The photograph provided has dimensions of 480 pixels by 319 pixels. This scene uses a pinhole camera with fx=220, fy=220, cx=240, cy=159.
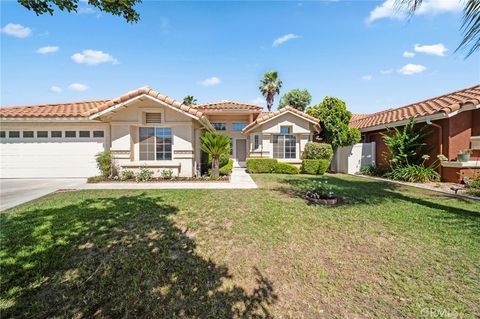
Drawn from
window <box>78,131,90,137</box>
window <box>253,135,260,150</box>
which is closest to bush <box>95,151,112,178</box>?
window <box>78,131,90,137</box>

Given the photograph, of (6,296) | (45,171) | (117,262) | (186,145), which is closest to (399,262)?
(117,262)

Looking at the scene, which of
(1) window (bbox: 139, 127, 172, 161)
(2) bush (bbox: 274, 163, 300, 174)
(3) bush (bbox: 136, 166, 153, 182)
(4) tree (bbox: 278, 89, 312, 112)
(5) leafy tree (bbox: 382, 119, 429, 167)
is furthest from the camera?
(4) tree (bbox: 278, 89, 312, 112)

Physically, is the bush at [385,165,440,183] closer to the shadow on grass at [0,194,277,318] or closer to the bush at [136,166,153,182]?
the shadow on grass at [0,194,277,318]

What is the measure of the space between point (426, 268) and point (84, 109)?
650 inches

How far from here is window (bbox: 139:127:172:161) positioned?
39.3 feet

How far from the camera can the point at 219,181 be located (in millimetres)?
11719

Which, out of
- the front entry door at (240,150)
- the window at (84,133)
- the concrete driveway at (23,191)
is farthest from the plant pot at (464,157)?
the window at (84,133)

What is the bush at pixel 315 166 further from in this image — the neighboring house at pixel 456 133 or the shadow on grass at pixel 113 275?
the shadow on grass at pixel 113 275

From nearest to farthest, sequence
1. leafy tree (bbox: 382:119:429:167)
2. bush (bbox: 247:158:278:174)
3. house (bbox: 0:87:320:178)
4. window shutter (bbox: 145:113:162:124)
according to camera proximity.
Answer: house (bbox: 0:87:320:178)
window shutter (bbox: 145:113:162:124)
leafy tree (bbox: 382:119:429:167)
bush (bbox: 247:158:278:174)

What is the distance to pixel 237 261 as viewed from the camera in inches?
150

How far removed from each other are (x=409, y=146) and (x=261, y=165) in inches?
356

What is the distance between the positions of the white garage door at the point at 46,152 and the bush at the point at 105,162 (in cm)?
78

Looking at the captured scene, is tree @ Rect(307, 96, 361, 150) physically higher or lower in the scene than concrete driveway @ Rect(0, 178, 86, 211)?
higher

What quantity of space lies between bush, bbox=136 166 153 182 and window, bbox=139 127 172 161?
715mm
